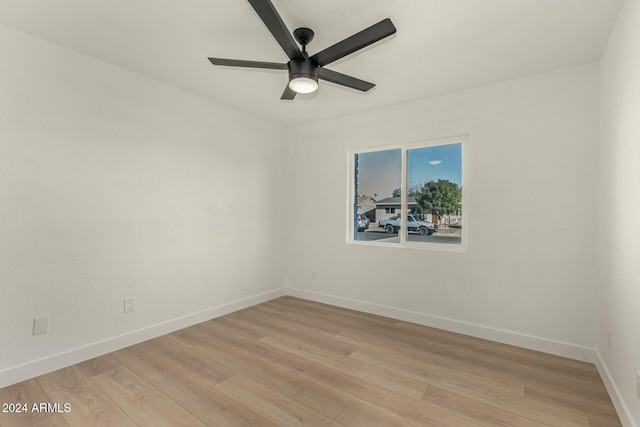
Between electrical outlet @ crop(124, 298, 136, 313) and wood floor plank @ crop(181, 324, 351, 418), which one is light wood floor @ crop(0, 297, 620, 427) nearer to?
wood floor plank @ crop(181, 324, 351, 418)

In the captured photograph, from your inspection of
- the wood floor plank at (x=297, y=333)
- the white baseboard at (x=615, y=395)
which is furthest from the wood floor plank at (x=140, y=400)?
the white baseboard at (x=615, y=395)

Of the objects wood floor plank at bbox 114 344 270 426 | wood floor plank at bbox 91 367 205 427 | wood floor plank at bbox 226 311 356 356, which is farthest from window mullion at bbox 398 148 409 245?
wood floor plank at bbox 91 367 205 427

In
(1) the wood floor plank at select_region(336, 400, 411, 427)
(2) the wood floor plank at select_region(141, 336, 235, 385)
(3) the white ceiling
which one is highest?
(3) the white ceiling

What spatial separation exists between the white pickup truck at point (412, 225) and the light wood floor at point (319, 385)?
1.10 meters

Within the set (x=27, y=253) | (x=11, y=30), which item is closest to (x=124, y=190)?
(x=27, y=253)

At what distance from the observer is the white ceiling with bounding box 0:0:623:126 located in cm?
182

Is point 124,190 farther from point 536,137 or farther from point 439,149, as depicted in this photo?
point 536,137

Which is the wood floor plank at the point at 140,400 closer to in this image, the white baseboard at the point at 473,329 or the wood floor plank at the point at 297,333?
the wood floor plank at the point at 297,333

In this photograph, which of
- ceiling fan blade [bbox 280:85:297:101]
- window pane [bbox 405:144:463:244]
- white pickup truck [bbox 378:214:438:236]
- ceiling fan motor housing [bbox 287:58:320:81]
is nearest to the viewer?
ceiling fan motor housing [bbox 287:58:320:81]

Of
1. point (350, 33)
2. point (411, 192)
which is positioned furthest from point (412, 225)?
point (350, 33)

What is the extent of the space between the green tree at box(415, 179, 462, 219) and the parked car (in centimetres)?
72

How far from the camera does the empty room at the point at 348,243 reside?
5.97 ft

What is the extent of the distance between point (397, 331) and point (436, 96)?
8.19 feet

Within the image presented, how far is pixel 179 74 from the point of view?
271cm
